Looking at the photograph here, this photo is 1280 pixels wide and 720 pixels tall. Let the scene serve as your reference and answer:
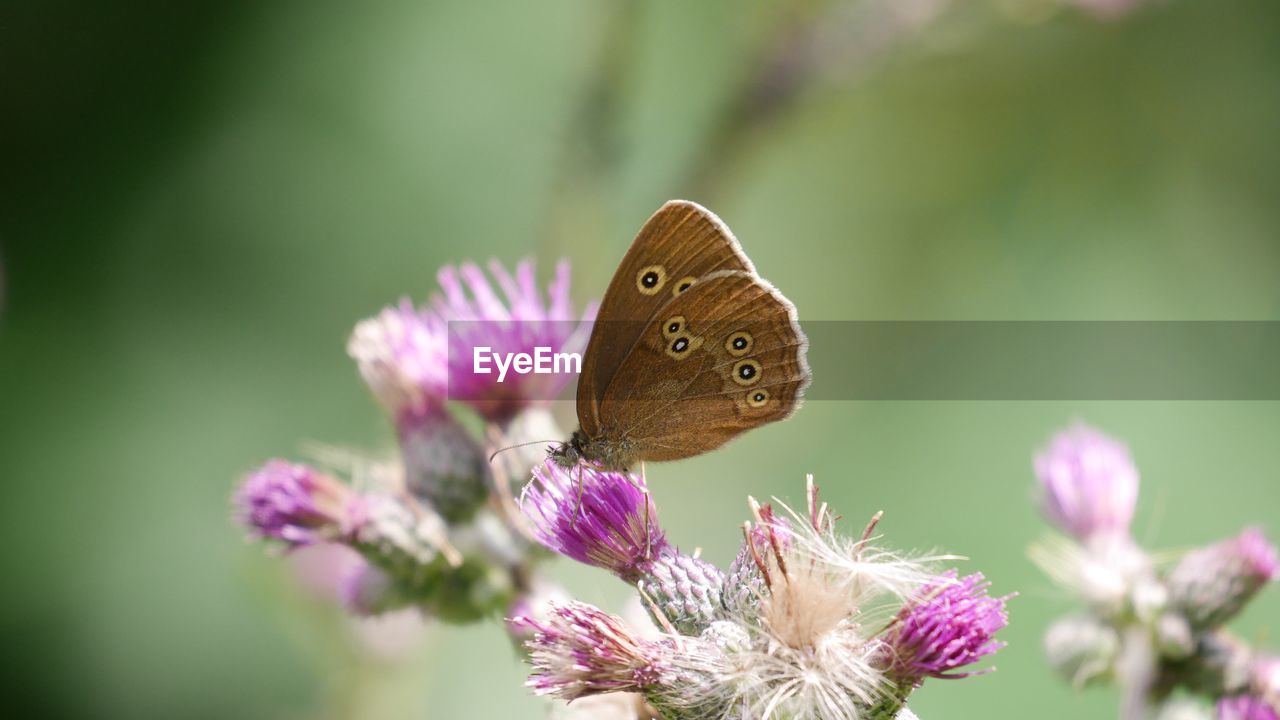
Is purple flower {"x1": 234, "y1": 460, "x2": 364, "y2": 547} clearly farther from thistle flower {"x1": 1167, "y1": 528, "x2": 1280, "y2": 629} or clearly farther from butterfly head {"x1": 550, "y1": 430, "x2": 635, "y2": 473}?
thistle flower {"x1": 1167, "y1": 528, "x2": 1280, "y2": 629}

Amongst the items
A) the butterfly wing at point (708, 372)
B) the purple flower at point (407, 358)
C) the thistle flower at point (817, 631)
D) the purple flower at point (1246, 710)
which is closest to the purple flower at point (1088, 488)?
the purple flower at point (1246, 710)

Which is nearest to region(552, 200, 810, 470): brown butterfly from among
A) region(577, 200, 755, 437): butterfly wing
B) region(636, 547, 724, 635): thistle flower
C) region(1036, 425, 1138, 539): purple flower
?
region(577, 200, 755, 437): butterfly wing

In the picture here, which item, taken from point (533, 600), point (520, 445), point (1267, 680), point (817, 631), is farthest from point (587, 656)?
point (1267, 680)

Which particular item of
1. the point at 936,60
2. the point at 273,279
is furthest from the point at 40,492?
the point at 936,60

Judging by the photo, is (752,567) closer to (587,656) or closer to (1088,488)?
(587,656)

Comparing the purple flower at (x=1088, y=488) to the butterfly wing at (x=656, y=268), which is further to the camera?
the purple flower at (x=1088, y=488)

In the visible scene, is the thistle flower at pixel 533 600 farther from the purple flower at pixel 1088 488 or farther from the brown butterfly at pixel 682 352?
the purple flower at pixel 1088 488
